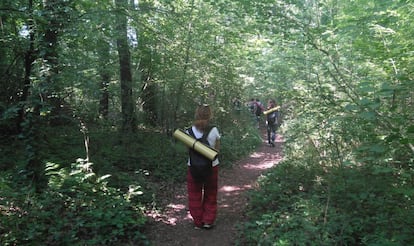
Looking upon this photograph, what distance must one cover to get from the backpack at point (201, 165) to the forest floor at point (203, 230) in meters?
0.94

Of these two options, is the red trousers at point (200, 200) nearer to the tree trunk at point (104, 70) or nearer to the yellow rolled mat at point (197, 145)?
the yellow rolled mat at point (197, 145)

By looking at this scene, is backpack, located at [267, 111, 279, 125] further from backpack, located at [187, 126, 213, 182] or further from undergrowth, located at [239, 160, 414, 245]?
backpack, located at [187, 126, 213, 182]

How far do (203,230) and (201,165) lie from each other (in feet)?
3.85

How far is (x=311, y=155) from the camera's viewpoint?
24.6ft

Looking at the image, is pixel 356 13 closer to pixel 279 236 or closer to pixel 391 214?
pixel 391 214

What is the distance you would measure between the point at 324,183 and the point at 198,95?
5803 millimetres

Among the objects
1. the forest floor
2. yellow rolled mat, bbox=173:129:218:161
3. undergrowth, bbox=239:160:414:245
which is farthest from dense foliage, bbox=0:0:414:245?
yellow rolled mat, bbox=173:129:218:161

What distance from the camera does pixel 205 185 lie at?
538 centimetres

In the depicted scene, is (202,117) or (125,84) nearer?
(202,117)

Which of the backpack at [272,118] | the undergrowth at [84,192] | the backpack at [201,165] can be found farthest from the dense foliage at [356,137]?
the backpack at [272,118]

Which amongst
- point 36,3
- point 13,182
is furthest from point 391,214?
point 36,3

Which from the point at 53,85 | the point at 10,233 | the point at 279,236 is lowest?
the point at 279,236

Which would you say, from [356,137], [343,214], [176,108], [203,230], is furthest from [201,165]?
[176,108]

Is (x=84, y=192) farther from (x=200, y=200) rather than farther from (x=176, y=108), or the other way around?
(x=176, y=108)
